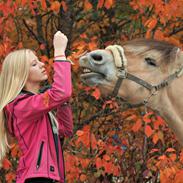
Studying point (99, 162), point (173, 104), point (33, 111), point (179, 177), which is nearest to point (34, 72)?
point (33, 111)

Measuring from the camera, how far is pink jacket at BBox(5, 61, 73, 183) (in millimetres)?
Result: 3471

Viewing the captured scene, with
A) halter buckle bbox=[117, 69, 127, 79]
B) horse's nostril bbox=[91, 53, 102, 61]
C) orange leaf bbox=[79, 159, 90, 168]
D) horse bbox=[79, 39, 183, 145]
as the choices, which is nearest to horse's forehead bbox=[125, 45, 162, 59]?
horse bbox=[79, 39, 183, 145]

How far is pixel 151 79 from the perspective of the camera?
3924 mm

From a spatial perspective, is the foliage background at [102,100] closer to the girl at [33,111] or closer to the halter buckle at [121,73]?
the halter buckle at [121,73]

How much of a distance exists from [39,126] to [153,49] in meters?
1.06

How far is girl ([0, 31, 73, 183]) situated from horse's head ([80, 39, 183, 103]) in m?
0.34

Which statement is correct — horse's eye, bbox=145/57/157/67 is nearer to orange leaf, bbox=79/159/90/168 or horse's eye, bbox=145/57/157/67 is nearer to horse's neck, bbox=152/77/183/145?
horse's neck, bbox=152/77/183/145

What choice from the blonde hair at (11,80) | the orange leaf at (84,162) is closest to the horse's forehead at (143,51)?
the blonde hair at (11,80)

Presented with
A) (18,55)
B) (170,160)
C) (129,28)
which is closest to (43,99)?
(18,55)

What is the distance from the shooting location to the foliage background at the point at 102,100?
4930 millimetres

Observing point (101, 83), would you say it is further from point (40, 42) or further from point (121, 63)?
point (40, 42)

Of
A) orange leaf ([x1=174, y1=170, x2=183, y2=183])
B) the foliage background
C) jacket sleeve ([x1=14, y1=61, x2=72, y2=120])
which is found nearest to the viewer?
jacket sleeve ([x1=14, y1=61, x2=72, y2=120])

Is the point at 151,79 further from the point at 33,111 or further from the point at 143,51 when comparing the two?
the point at 33,111

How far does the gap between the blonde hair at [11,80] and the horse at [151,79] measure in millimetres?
442
